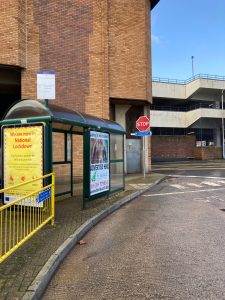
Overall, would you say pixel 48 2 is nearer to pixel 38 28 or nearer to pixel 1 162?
pixel 38 28

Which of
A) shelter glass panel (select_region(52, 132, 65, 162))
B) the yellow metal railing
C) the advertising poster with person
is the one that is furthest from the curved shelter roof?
shelter glass panel (select_region(52, 132, 65, 162))

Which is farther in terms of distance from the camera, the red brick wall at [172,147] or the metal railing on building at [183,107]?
the metal railing on building at [183,107]

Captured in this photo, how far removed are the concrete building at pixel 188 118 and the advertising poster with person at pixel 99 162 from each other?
3056cm

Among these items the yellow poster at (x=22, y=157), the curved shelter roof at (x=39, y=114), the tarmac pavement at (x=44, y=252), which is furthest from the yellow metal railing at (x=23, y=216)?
the curved shelter roof at (x=39, y=114)

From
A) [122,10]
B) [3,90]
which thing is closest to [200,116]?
[122,10]

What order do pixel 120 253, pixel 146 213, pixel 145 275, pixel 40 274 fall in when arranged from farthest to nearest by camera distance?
pixel 146 213 → pixel 120 253 → pixel 145 275 → pixel 40 274

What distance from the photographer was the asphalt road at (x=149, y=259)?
426cm

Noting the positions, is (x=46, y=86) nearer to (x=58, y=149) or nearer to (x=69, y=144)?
(x=69, y=144)

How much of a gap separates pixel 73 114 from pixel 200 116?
112 feet

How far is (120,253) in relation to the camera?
19.1 ft

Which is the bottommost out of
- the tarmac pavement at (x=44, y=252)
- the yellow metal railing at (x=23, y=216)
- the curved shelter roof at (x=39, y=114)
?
the tarmac pavement at (x=44, y=252)

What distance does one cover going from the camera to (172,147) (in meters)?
42.3

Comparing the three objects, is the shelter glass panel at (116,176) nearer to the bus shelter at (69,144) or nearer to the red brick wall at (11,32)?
the bus shelter at (69,144)

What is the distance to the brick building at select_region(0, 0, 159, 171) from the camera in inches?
608
